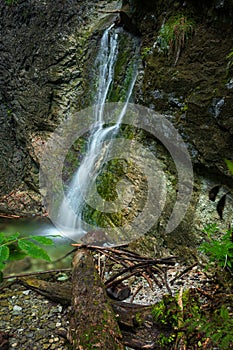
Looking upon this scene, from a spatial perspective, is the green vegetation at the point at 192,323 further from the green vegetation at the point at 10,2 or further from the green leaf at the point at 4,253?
the green vegetation at the point at 10,2

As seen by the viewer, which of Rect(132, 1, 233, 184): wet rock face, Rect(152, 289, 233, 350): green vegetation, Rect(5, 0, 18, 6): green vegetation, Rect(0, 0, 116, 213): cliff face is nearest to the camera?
Rect(152, 289, 233, 350): green vegetation

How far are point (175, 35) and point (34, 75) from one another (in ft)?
13.5

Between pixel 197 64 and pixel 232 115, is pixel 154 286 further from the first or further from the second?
pixel 197 64

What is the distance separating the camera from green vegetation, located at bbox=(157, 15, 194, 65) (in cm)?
338

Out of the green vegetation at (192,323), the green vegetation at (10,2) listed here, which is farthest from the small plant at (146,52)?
the green vegetation at (10,2)

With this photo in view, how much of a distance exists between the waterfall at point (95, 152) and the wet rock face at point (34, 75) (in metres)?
0.64

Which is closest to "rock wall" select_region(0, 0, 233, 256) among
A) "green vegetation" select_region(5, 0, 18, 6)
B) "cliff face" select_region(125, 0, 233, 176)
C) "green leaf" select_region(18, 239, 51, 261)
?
"cliff face" select_region(125, 0, 233, 176)

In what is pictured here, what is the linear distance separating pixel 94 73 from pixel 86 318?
4.90 meters

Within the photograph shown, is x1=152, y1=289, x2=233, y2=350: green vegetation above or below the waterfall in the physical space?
below

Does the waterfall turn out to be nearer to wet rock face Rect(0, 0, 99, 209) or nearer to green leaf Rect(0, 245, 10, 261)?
wet rock face Rect(0, 0, 99, 209)

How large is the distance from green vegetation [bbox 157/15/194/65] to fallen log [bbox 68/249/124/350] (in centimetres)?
269

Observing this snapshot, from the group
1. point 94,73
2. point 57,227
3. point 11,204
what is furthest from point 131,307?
point 11,204

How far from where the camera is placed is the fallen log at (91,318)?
1720 millimetres

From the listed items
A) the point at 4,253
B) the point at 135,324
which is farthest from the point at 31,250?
the point at 135,324
